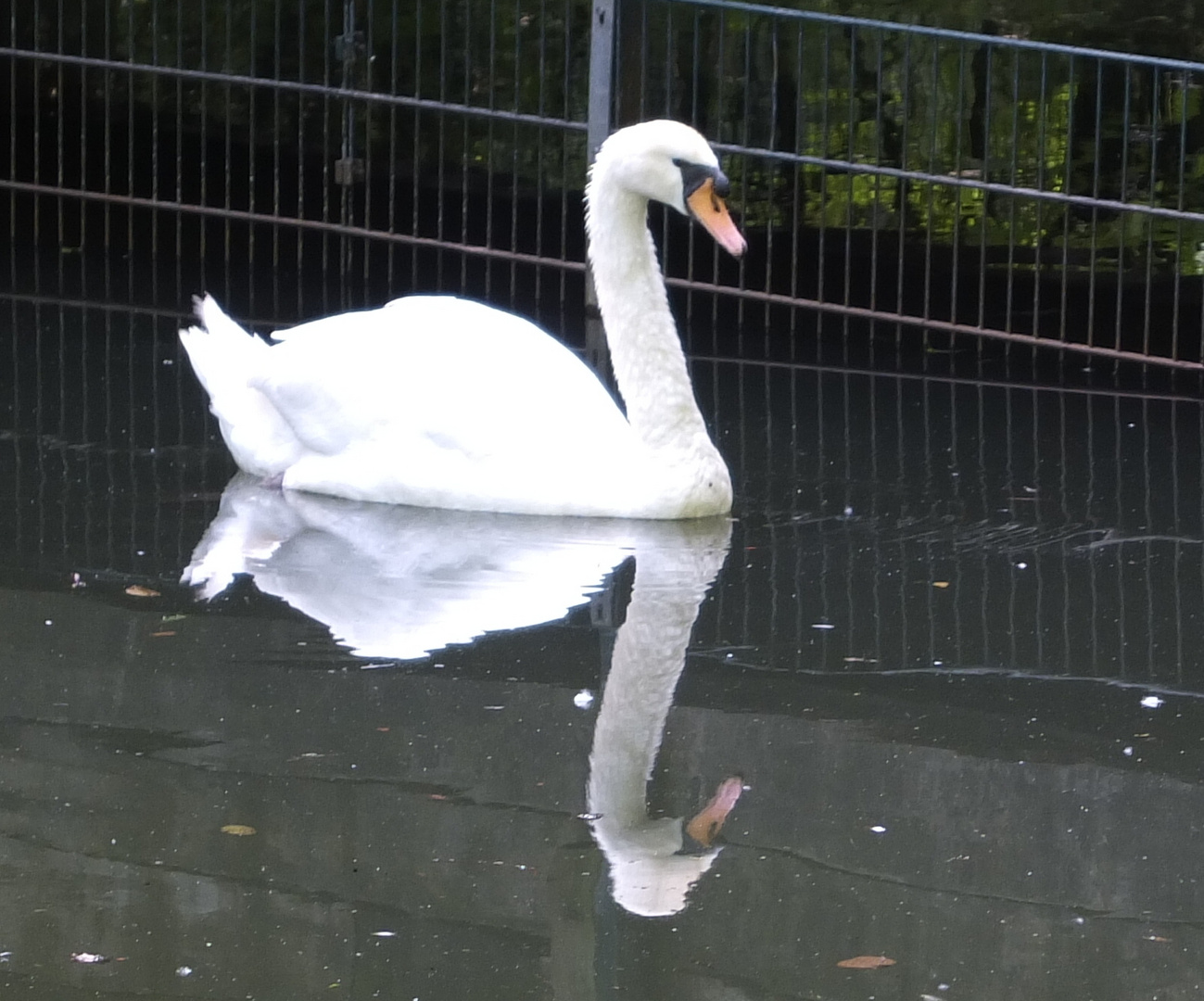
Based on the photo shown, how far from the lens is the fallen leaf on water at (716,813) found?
4926 mm

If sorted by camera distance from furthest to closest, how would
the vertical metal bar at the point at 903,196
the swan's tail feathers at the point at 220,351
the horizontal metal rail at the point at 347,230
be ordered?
the horizontal metal rail at the point at 347,230 → the vertical metal bar at the point at 903,196 → the swan's tail feathers at the point at 220,351

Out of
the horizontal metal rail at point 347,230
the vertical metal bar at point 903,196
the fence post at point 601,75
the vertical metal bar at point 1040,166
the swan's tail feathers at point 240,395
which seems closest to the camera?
the swan's tail feathers at point 240,395

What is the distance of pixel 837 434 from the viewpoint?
8750mm

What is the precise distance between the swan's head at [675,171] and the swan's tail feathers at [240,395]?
57.5 inches

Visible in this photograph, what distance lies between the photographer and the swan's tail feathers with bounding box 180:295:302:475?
7.90 m

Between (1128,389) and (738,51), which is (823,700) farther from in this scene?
(738,51)

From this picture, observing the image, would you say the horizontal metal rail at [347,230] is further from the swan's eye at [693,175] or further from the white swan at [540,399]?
the swan's eye at [693,175]

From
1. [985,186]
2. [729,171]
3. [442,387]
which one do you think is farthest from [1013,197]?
[442,387]

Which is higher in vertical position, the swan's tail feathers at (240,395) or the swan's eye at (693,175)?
the swan's eye at (693,175)

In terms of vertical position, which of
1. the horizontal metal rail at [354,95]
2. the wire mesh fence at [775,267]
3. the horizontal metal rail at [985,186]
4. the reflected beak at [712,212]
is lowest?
the wire mesh fence at [775,267]

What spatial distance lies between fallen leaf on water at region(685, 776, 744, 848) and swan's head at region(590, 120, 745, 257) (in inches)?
101

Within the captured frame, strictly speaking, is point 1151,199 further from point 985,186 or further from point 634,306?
point 634,306

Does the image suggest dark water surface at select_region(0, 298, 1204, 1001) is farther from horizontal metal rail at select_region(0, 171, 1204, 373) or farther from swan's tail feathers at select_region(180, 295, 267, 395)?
horizontal metal rail at select_region(0, 171, 1204, 373)

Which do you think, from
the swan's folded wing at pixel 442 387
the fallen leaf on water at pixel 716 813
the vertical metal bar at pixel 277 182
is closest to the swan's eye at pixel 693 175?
the swan's folded wing at pixel 442 387
